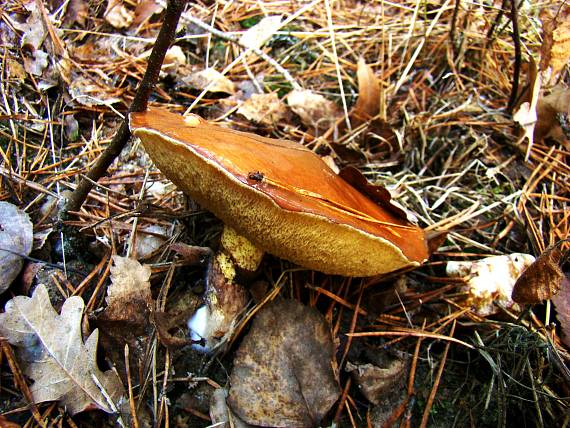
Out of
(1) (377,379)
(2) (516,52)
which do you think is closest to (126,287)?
(1) (377,379)

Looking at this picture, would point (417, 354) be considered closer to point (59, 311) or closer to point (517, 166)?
point (517, 166)

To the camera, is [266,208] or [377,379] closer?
[266,208]

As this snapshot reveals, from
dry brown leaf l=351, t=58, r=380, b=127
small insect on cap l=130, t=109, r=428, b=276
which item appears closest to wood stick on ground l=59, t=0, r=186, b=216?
small insect on cap l=130, t=109, r=428, b=276

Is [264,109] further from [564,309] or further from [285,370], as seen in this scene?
[564,309]

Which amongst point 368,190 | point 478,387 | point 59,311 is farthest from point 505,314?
point 59,311

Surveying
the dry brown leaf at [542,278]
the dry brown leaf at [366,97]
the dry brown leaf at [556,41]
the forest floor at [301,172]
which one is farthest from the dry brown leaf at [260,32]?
the dry brown leaf at [542,278]

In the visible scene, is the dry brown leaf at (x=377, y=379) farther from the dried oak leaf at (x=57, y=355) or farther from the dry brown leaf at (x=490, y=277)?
the dried oak leaf at (x=57, y=355)
